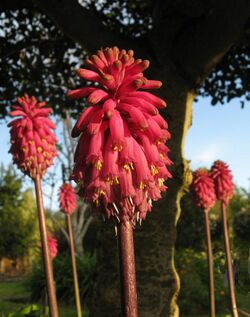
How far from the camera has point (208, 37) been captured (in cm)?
701

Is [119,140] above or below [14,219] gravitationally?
below

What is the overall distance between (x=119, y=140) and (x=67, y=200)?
7532mm

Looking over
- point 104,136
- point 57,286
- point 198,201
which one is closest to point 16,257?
point 57,286

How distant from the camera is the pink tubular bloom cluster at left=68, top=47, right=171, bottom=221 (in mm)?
2289

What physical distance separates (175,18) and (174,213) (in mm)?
2910

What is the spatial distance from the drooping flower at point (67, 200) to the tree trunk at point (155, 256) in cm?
239

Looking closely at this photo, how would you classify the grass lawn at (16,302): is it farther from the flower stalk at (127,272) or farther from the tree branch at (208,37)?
the flower stalk at (127,272)

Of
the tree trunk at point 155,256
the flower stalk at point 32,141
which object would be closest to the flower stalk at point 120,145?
the flower stalk at point 32,141

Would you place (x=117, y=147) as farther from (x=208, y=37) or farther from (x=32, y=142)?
(x=208, y=37)

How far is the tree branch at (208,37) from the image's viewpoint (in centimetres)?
674

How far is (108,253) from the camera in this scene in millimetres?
6895

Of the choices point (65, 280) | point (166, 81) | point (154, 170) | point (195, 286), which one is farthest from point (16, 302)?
point (154, 170)

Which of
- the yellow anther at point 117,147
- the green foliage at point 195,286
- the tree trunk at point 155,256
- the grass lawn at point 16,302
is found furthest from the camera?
the grass lawn at point 16,302

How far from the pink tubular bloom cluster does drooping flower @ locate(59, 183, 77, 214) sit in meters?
6.90
